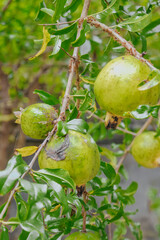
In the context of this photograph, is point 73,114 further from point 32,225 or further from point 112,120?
point 32,225

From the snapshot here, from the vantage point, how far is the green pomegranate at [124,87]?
637 mm

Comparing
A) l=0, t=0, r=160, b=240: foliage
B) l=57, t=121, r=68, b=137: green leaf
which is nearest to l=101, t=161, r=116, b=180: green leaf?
l=0, t=0, r=160, b=240: foliage

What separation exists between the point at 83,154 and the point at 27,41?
146 cm

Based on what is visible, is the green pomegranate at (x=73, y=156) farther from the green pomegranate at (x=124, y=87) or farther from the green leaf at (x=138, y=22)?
the green leaf at (x=138, y=22)

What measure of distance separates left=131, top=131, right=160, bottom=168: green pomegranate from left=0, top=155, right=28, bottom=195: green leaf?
746 millimetres

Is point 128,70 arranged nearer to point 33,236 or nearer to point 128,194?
point 33,236

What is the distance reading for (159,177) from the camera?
3.63 m

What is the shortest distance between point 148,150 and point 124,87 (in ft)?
2.10

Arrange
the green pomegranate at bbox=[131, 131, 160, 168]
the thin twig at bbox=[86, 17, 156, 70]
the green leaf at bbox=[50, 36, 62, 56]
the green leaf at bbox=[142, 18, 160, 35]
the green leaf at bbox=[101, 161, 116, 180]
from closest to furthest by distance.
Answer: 1. the thin twig at bbox=[86, 17, 156, 70]
2. the green leaf at bbox=[50, 36, 62, 56]
3. the green leaf at bbox=[101, 161, 116, 180]
4. the green leaf at bbox=[142, 18, 160, 35]
5. the green pomegranate at bbox=[131, 131, 160, 168]

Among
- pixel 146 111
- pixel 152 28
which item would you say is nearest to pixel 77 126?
pixel 146 111

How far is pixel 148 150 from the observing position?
121 cm

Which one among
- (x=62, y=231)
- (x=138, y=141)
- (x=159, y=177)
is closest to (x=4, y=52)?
(x=138, y=141)

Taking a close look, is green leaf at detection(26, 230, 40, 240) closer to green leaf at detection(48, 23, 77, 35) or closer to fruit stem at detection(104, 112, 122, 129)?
fruit stem at detection(104, 112, 122, 129)

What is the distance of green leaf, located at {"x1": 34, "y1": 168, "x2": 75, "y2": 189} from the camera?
586mm
